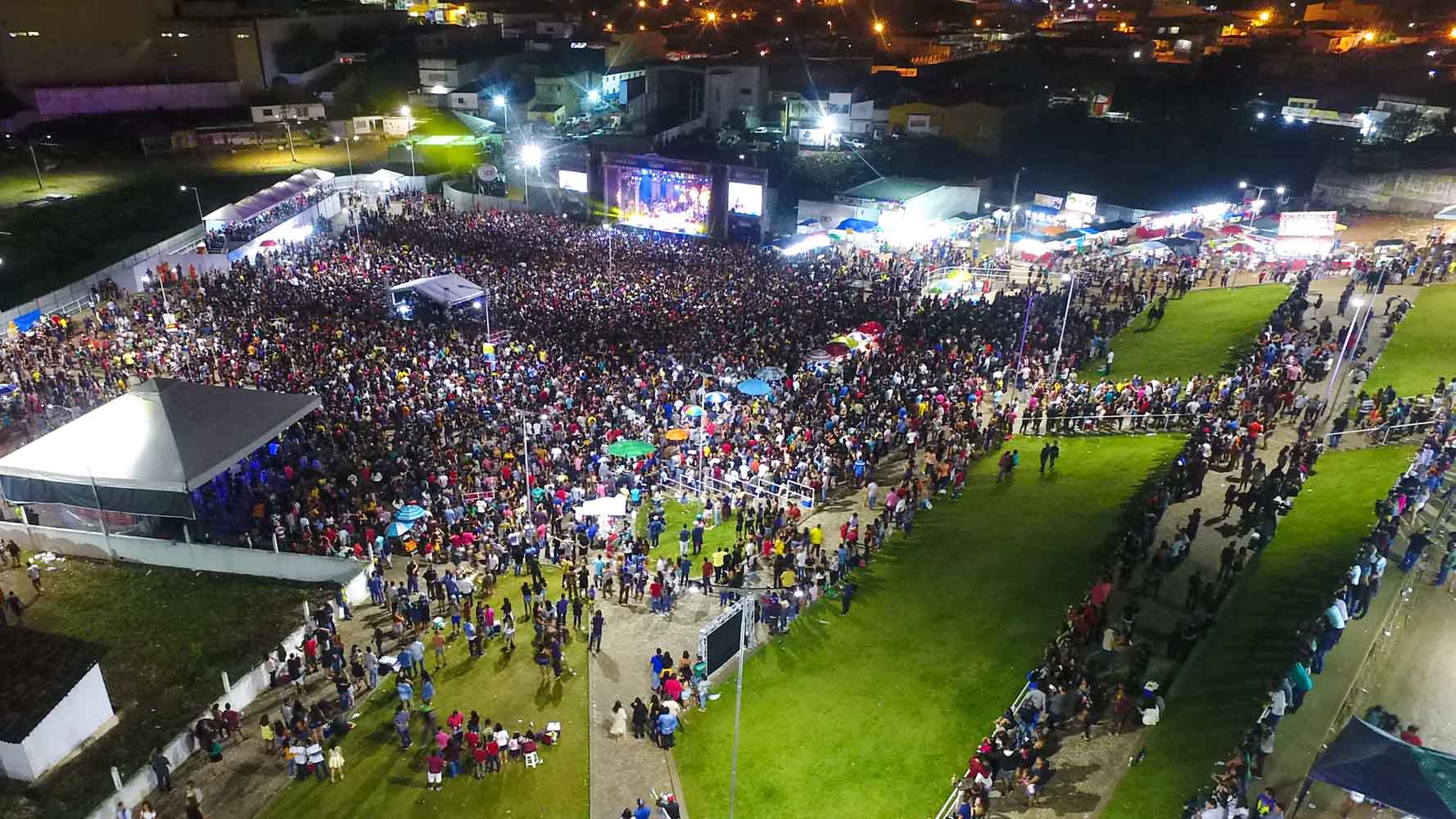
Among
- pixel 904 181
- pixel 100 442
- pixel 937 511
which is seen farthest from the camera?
pixel 904 181

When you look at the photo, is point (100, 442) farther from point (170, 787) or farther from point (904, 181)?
point (904, 181)


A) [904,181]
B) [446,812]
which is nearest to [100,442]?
[446,812]

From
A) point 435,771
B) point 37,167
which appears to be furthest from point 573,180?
point 435,771

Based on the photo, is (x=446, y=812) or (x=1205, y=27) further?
(x=1205, y=27)

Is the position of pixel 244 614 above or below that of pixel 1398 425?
below

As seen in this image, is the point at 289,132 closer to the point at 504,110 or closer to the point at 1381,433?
the point at 504,110

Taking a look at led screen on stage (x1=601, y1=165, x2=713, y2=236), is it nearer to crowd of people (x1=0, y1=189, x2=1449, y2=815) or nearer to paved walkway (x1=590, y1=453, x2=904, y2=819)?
crowd of people (x1=0, y1=189, x2=1449, y2=815)

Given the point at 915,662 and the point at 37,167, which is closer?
the point at 915,662

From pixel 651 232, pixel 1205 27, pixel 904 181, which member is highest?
pixel 1205 27
